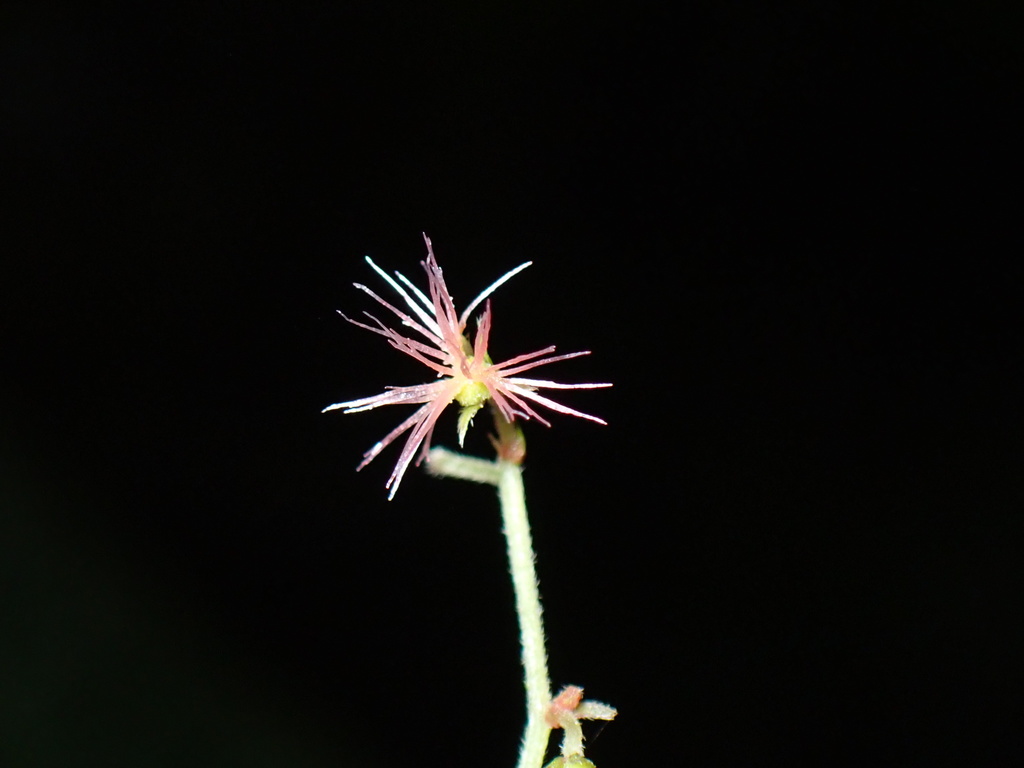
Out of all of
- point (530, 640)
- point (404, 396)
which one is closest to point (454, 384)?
point (404, 396)

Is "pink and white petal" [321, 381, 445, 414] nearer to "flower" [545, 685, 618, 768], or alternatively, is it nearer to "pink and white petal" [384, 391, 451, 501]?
"pink and white petal" [384, 391, 451, 501]

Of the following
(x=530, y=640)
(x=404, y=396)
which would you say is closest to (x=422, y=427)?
(x=404, y=396)

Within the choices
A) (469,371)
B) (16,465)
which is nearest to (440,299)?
(469,371)

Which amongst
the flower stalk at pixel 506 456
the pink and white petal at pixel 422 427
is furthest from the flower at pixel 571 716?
Result: the pink and white petal at pixel 422 427

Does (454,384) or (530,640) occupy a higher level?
(454,384)

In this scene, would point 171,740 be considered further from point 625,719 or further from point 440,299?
point 440,299

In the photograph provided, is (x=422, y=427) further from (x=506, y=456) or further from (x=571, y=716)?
(x=571, y=716)

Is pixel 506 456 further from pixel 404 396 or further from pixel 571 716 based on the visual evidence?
pixel 571 716

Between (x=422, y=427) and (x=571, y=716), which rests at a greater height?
(x=422, y=427)

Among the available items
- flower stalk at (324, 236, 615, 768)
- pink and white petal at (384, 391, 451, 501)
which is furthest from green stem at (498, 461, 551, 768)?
pink and white petal at (384, 391, 451, 501)

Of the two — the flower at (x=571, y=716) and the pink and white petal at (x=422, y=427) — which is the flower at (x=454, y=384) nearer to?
the pink and white petal at (x=422, y=427)

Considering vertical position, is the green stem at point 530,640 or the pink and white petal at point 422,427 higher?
the pink and white petal at point 422,427
